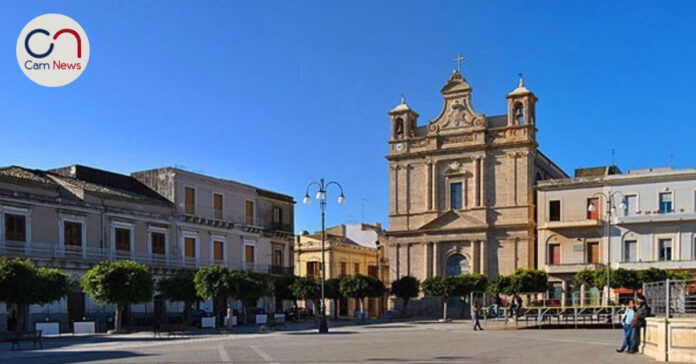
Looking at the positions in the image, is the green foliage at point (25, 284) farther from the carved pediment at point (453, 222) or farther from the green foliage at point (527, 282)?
the carved pediment at point (453, 222)

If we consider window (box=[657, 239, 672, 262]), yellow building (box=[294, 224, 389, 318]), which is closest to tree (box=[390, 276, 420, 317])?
yellow building (box=[294, 224, 389, 318])

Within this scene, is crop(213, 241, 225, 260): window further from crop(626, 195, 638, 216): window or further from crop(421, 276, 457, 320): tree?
crop(626, 195, 638, 216): window

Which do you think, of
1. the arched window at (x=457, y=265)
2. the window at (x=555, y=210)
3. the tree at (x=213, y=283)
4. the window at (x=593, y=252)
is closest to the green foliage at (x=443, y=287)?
the arched window at (x=457, y=265)

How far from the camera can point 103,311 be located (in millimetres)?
37406

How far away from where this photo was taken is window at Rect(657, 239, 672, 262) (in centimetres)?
4644

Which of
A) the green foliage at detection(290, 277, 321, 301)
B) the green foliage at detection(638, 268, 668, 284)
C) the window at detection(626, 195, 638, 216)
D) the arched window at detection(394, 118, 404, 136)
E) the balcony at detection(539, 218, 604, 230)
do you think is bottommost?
the green foliage at detection(290, 277, 321, 301)

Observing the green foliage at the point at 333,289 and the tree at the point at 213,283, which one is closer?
the tree at the point at 213,283

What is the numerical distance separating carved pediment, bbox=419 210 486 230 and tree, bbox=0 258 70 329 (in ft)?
103

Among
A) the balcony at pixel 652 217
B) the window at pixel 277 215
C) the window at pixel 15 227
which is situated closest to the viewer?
the window at pixel 15 227

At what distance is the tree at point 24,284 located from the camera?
27.0m

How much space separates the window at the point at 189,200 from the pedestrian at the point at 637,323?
102ft

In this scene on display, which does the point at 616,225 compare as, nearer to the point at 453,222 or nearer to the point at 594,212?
the point at 594,212

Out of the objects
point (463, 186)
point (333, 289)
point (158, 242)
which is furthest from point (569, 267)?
point (158, 242)

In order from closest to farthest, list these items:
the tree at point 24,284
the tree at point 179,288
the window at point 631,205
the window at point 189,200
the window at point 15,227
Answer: the tree at point 24,284
the window at point 15,227
the tree at point 179,288
the window at point 189,200
the window at point 631,205
